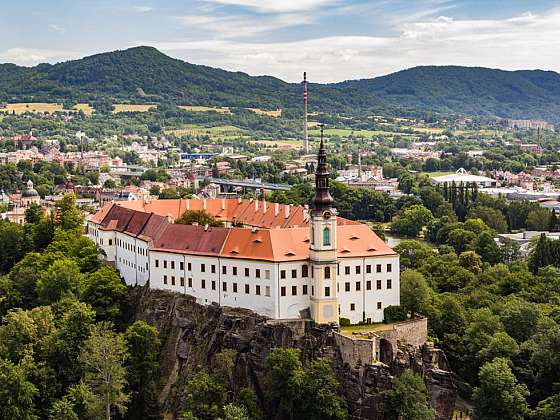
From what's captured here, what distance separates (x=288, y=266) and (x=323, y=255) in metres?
2.82

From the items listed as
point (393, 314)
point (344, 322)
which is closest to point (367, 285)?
point (393, 314)

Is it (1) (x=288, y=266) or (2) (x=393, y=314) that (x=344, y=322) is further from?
(1) (x=288, y=266)

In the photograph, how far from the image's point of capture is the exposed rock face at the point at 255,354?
210 ft

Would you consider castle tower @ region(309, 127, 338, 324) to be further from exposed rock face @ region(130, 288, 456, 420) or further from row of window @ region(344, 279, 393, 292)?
row of window @ region(344, 279, 393, 292)

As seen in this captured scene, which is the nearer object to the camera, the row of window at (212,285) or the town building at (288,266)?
the town building at (288,266)

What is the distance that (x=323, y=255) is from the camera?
68.2 m

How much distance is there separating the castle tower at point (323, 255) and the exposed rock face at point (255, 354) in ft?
5.69

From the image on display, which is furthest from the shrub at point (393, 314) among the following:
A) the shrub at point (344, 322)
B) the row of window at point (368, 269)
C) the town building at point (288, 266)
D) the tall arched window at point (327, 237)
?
the tall arched window at point (327, 237)

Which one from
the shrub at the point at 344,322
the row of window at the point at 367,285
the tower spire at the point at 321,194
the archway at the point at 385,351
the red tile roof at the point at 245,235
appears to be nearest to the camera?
the archway at the point at 385,351

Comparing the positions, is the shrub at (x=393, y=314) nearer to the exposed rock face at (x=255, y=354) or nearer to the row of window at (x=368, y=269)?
the row of window at (x=368, y=269)

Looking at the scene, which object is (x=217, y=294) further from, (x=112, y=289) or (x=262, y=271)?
(x=112, y=289)

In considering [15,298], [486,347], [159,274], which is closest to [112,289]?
[159,274]

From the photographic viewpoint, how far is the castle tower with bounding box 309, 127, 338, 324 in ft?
223

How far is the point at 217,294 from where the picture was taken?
238 feet
